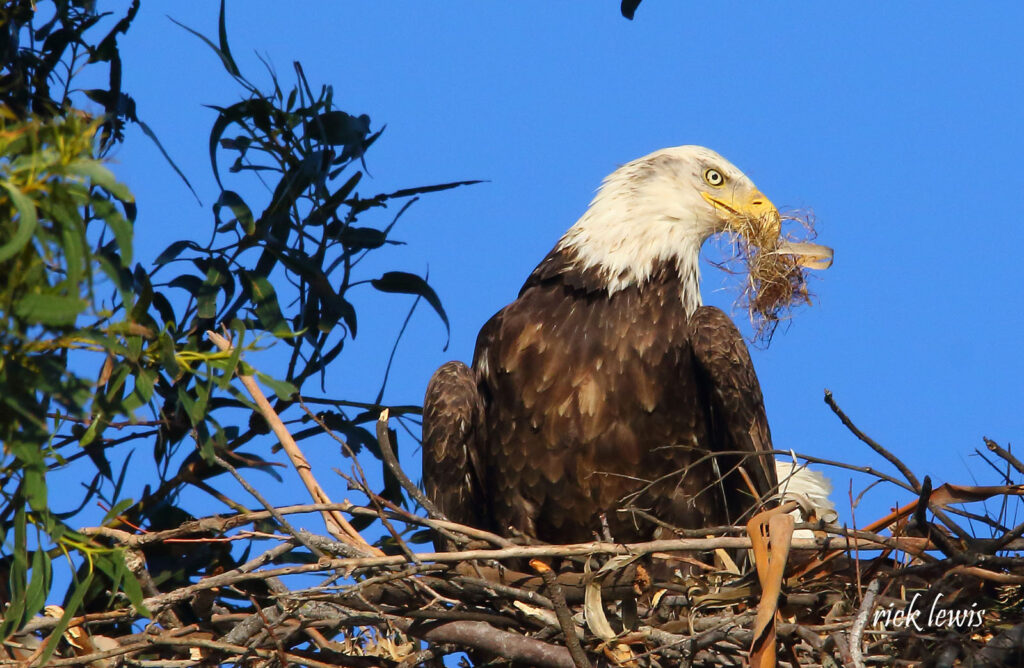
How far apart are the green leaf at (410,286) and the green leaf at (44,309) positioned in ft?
8.54

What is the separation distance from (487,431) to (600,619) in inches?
63.0

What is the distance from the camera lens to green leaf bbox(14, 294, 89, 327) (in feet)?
8.90

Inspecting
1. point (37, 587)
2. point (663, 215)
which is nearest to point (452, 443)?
point (663, 215)

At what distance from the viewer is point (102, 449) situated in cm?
476

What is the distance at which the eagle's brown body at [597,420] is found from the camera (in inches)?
214

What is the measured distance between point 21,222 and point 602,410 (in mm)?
3211

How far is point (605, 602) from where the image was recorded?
4332 mm

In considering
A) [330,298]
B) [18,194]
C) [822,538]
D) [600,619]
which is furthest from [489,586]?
[18,194]

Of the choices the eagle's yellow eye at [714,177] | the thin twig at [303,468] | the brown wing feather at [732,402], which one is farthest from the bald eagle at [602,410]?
the thin twig at [303,468]

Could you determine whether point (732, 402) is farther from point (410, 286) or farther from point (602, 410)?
point (410, 286)

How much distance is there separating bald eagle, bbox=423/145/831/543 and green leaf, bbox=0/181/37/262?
300 cm

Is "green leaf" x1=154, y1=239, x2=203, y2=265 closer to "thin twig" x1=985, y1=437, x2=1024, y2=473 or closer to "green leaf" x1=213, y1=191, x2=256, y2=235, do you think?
"green leaf" x1=213, y1=191, x2=256, y2=235

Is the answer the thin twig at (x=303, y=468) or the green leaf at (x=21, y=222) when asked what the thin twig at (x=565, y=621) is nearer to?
the thin twig at (x=303, y=468)

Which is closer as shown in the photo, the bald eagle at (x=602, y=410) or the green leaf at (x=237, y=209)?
the green leaf at (x=237, y=209)
